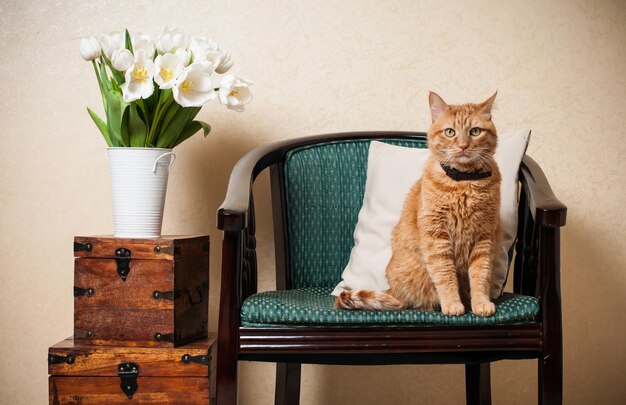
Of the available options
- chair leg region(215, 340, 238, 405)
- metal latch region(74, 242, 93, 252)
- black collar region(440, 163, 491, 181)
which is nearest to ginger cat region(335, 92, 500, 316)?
black collar region(440, 163, 491, 181)

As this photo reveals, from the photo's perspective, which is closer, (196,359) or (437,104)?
(437,104)

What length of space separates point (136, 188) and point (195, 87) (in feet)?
1.08

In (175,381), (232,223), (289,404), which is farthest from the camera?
(289,404)

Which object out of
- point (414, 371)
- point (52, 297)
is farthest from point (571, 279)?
point (52, 297)

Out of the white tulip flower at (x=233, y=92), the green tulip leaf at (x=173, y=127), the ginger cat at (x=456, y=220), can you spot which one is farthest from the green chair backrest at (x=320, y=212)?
the ginger cat at (x=456, y=220)

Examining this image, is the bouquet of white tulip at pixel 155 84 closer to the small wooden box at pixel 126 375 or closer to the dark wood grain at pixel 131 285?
the dark wood grain at pixel 131 285

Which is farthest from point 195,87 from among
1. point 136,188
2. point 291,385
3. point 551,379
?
point 551,379

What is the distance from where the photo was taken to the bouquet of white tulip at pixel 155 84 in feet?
5.71

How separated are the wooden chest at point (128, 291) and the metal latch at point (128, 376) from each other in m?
0.06

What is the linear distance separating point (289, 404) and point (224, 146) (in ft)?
2.92

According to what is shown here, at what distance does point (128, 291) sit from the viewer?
1.74 m

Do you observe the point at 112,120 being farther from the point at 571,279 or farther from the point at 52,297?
the point at 571,279

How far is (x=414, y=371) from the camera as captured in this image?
2334 mm

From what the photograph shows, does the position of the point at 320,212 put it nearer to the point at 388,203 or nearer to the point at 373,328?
the point at 388,203
